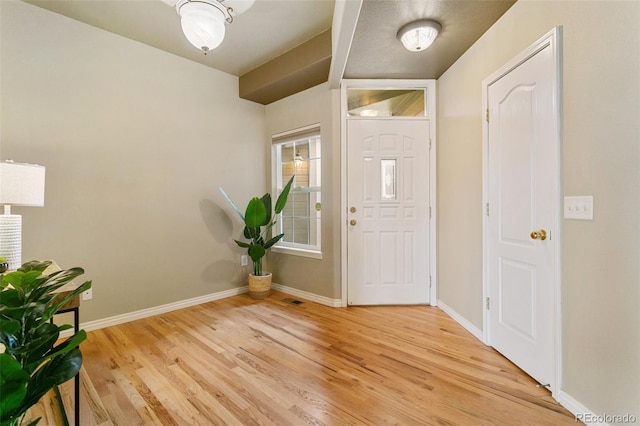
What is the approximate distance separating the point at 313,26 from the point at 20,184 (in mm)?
2464

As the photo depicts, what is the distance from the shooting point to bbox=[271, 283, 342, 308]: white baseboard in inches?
114

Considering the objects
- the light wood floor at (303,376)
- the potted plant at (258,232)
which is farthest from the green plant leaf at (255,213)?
the light wood floor at (303,376)

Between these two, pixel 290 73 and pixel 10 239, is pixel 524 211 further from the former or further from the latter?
pixel 10 239

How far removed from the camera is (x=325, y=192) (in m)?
2.99

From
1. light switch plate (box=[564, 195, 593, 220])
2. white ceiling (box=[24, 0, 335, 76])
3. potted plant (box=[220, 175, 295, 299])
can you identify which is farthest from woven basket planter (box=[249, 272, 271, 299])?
light switch plate (box=[564, 195, 593, 220])

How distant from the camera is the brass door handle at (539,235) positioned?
1.58 meters

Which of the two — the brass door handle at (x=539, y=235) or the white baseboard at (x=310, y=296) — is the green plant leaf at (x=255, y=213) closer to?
the white baseboard at (x=310, y=296)

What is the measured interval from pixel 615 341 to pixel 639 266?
367mm

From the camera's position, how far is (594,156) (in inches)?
51.2

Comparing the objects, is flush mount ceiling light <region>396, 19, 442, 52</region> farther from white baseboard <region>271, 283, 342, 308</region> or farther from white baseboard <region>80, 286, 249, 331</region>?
white baseboard <region>80, 286, 249, 331</region>

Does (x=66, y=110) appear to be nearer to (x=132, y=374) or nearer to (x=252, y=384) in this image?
(x=132, y=374)

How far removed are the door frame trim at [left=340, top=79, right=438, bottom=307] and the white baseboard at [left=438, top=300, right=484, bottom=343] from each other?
0.40 feet

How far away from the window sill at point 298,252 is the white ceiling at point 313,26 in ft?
6.35

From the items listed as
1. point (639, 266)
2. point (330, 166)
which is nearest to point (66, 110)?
point (330, 166)
